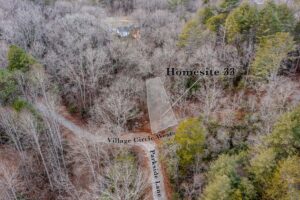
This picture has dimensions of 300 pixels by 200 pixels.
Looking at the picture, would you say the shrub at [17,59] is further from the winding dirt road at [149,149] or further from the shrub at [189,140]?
the shrub at [189,140]

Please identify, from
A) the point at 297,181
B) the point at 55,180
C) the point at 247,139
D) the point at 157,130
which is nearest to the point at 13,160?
the point at 55,180

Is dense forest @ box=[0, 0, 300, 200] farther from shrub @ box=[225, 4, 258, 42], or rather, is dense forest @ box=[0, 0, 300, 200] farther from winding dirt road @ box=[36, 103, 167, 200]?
winding dirt road @ box=[36, 103, 167, 200]

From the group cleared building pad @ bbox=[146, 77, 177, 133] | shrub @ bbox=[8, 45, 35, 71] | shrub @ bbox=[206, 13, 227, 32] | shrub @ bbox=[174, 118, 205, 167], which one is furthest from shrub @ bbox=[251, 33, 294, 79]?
shrub @ bbox=[8, 45, 35, 71]

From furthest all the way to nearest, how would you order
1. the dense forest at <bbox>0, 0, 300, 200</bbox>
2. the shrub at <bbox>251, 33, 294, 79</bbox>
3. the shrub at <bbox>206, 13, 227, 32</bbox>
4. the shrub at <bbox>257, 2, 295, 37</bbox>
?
the shrub at <bbox>206, 13, 227, 32</bbox> < the shrub at <bbox>257, 2, 295, 37</bbox> < the shrub at <bbox>251, 33, 294, 79</bbox> < the dense forest at <bbox>0, 0, 300, 200</bbox>

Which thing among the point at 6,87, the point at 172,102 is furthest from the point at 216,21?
the point at 6,87

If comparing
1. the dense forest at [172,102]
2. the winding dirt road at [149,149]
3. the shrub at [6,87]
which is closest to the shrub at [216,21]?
the dense forest at [172,102]

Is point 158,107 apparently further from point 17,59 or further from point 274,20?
point 17,59

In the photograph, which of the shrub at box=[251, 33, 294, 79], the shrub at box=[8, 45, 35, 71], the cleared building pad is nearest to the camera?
the shrub at box=[251, 33, 294, 79]
